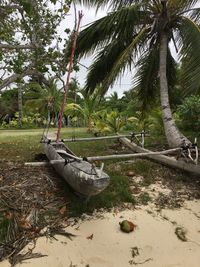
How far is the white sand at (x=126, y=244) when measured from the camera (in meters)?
3.73

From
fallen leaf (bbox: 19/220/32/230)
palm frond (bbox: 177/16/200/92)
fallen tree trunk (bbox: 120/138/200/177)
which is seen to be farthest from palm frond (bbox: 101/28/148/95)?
fallen leaf (bbox: 19/220/32/230)

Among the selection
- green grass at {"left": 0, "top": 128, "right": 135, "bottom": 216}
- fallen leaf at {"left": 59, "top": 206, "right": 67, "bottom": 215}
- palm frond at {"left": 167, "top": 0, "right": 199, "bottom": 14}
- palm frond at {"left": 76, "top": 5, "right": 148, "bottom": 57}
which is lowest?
fallen leaf at {"left": 59, "top": 206, "right": 67, "bottom": 215}

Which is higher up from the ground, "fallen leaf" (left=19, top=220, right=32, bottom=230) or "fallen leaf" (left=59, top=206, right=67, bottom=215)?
"fallen leaf" (left=59, top=206, right=67, bottom=215)

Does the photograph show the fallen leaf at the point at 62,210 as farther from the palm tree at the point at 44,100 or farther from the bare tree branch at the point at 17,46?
the palm tree at the point at 44,100

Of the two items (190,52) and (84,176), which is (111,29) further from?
(84,176)

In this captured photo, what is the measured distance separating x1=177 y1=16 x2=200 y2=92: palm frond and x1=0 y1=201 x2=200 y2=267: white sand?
9.46 ft

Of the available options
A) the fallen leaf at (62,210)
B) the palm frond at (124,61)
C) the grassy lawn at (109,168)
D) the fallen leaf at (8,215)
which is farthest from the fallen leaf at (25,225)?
the palm frond at (124,61)

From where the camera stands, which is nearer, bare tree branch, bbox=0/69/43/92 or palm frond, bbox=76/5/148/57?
bare tree branch, bbox=0/69/43/92

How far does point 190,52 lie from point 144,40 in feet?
4.32

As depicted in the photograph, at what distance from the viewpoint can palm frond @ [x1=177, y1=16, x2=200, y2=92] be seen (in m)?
6.56

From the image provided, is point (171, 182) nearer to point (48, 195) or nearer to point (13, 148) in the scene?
point (48, 195)

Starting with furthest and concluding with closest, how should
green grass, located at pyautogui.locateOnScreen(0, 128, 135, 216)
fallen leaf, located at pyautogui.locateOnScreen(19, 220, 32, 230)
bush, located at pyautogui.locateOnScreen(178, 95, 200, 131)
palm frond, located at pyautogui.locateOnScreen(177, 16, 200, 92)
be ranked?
bush, located at pyautogui.locateOnScreen(178, 95, 200, 131), palm frond, located at pyautogui.locateOnScreen(177, 16, 200, 92), green grass, located at pyautogui.locateOnScreen(0, 128, 135, 216), fallen leaf, located at pyautogui.locateOnScreen(19, 220, 32, 230)

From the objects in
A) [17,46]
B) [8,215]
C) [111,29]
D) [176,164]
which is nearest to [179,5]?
[111,29]

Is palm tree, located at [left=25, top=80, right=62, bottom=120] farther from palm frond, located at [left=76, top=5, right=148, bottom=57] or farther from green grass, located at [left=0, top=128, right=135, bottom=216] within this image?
palm frond, located at [left=76, top=5, right=148, bottom=57]
